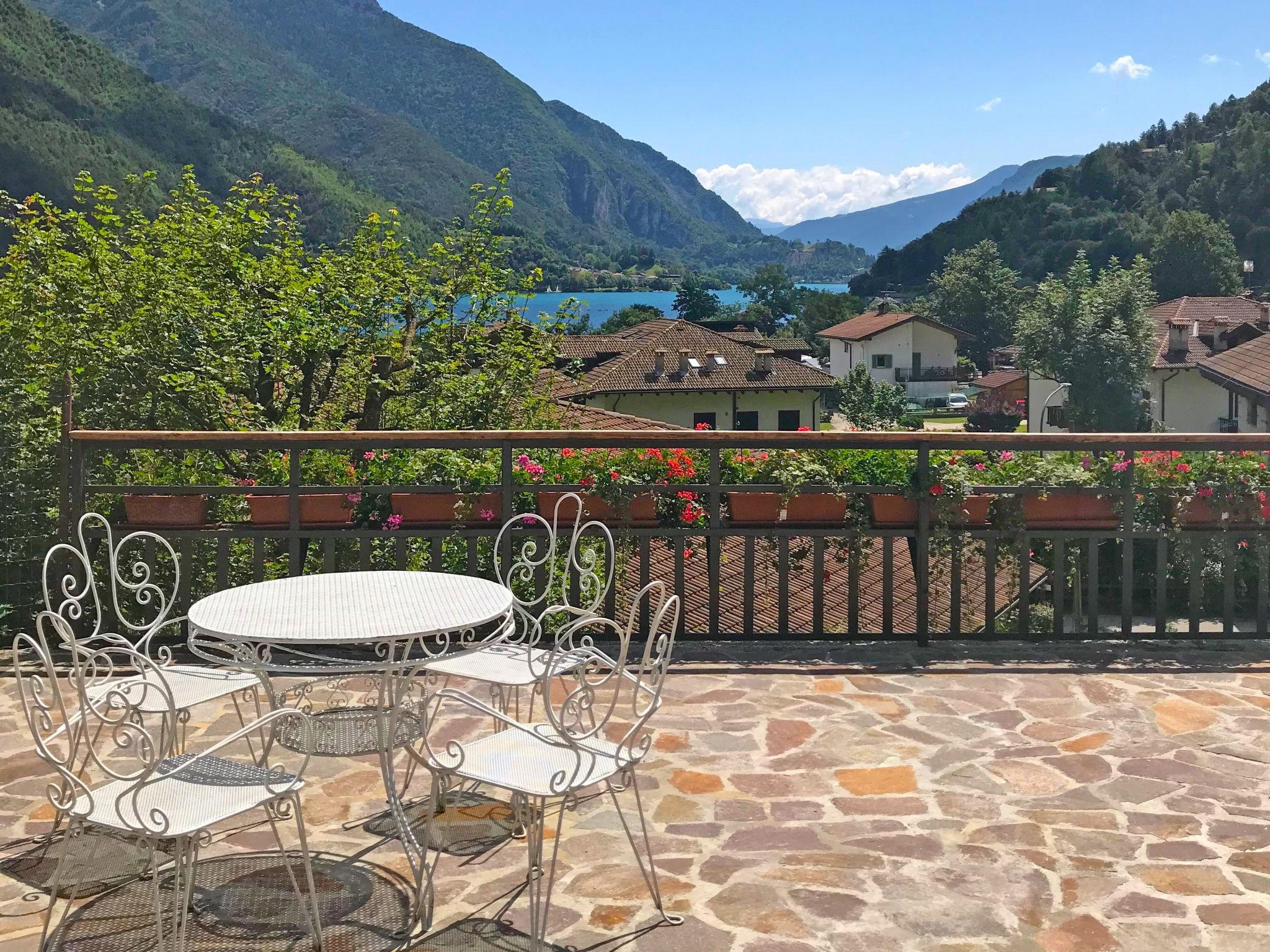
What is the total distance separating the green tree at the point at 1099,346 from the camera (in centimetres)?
4741

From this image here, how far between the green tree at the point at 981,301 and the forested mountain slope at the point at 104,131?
52.6 m

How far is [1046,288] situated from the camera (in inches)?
2076

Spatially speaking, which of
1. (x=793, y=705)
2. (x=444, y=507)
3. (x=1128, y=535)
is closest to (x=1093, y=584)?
(x=1128, y=535)

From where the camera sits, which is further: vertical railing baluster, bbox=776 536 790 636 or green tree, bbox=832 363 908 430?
green tree, bbox=832 363 908 430

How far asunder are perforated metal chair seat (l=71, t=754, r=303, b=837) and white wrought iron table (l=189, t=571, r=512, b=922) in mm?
209

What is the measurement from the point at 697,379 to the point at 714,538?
135ft

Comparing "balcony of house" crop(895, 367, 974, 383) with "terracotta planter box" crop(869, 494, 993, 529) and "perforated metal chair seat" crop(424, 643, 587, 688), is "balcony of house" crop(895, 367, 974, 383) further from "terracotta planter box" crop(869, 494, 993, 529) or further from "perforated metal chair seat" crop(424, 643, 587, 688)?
"perforated metal chair seat" crop(424, 643, 587, 688)

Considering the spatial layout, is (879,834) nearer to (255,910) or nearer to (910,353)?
(255,910)

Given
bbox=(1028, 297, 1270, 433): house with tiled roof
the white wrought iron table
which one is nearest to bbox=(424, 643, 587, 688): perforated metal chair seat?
the white wrought iron table

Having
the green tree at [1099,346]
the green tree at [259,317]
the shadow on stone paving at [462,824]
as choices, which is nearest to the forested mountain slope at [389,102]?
the green tree at [1099,346]

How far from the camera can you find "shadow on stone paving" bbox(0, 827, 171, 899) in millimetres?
3117

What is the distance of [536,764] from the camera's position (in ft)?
9.31

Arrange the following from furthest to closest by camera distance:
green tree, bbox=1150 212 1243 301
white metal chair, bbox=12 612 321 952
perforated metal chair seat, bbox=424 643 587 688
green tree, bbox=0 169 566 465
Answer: green tree, bbox=1150 212 1243 301 < green tree, bbox=0 169 566 465 < perforated metal chair seat, bbox=424 643 587 688 < white metal chair, bbox=12 612 321 952

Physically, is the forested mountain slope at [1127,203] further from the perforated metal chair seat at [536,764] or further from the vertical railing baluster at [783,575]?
the perforated metal chair seat at [536,764]
